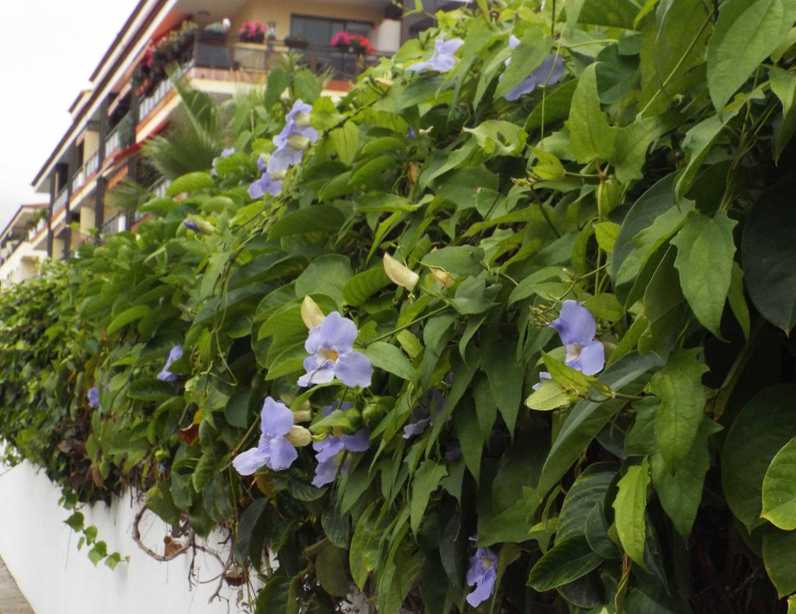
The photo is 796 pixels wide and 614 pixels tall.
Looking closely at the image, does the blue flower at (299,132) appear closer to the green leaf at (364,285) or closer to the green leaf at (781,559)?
the green leaf at (364,285)

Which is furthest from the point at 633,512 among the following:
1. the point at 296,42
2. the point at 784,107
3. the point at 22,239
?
the point at 22,239

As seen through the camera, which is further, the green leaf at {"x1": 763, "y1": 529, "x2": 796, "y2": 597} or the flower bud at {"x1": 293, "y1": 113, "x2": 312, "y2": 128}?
the flower bud at {"x1": 293, "y1": 113, "x2": 312, "y2": 128}

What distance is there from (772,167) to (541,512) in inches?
18.4

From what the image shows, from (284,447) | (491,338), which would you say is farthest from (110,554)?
(491,338)

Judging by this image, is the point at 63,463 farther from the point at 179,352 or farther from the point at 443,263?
the point at 443,263

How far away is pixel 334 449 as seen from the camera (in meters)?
1.54

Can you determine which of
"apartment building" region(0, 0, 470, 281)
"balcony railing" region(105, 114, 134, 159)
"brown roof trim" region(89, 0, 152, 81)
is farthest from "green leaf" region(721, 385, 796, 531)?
"brown roof trim" region(89, 0, 152, 81)

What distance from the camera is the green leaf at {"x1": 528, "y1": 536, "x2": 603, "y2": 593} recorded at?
999 millimetres

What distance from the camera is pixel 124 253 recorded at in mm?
3203

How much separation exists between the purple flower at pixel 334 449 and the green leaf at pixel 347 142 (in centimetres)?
55

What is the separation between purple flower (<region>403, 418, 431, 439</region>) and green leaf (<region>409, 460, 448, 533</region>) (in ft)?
0.25

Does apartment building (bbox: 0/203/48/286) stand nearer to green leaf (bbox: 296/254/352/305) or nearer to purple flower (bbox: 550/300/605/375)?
green leaf (bbox: 296/254/352/305)

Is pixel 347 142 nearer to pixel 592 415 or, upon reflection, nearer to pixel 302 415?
pixel 302 415

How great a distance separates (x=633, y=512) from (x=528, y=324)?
371 millimetres
